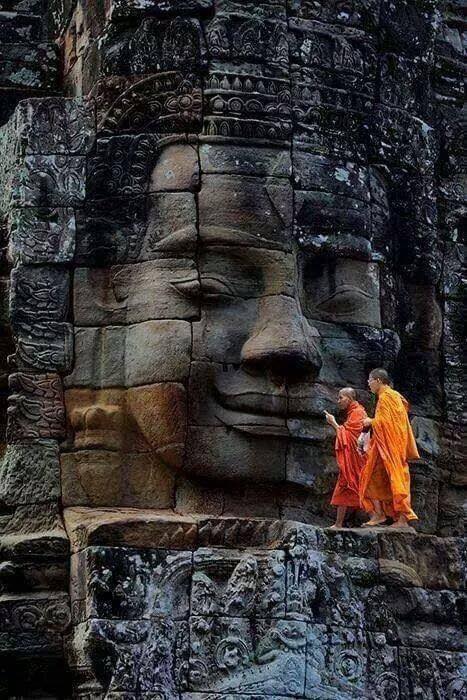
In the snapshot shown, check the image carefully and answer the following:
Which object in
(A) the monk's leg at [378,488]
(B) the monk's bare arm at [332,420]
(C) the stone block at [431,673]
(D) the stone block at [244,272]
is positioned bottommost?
(C) the stone block at [431,673]

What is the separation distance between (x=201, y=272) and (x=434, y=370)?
7.05 feet

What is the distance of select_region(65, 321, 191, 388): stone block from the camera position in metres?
15.7

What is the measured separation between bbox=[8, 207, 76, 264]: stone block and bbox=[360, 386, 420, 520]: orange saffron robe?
251 centimetres

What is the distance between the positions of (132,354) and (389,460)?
1962 millimetres

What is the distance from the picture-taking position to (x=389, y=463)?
51.0 ft

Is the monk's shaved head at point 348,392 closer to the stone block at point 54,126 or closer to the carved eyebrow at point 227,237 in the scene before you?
the carved eyebrow at point 227,237

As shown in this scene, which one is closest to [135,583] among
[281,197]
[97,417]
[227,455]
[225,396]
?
[227,455]

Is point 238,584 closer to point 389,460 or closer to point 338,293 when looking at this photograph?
point 389,460

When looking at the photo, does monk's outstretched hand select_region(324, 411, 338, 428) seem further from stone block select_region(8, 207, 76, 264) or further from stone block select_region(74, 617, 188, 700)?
stone block select_region(8, 207, 76, 264)

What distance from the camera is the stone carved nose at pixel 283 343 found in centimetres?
1563

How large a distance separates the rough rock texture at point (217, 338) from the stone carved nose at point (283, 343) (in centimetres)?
2

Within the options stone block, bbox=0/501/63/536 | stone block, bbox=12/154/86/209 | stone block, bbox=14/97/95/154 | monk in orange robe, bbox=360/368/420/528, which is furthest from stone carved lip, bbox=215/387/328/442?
stone block, bbox=14/97/95/154

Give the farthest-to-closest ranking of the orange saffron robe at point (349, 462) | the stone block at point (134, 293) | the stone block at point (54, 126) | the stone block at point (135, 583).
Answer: the stone block at point (54, 126)
the stone block at point (134, 293)
the orange saffron robe at point (349, 462)
the stone block at point (135, 583)

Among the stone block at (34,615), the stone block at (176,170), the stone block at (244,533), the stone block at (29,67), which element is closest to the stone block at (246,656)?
the stone block at (244,533)
